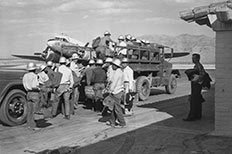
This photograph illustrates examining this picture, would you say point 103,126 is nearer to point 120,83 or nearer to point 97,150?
point 120,83

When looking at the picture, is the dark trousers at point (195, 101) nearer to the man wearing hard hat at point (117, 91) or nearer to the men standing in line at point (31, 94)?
the man wearing hard hat at point (117, 91)

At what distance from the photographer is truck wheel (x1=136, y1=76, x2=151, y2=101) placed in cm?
1333

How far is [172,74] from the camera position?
16.5m

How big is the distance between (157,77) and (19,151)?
959 centimetres

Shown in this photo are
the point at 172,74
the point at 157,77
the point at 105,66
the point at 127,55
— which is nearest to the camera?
the point at 105,66

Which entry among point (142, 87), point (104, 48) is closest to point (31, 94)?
point (104, 48)

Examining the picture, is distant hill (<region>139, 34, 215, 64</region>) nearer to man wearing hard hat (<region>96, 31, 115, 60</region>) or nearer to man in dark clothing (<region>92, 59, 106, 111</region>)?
man wearing hard hat (<region>96, 31, 115, 60</region>)

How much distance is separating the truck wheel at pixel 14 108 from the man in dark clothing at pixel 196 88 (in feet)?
14.0

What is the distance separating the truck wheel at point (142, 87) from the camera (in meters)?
13.3

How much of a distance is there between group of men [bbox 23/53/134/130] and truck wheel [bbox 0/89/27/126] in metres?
0.47

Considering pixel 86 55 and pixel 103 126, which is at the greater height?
pixel 86 55

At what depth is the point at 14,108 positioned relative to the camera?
8.36m

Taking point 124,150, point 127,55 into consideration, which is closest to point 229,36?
point 124,150

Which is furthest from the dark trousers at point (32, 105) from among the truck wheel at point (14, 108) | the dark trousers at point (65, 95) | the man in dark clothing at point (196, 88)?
the man in dark clothing at point (196, 88)
